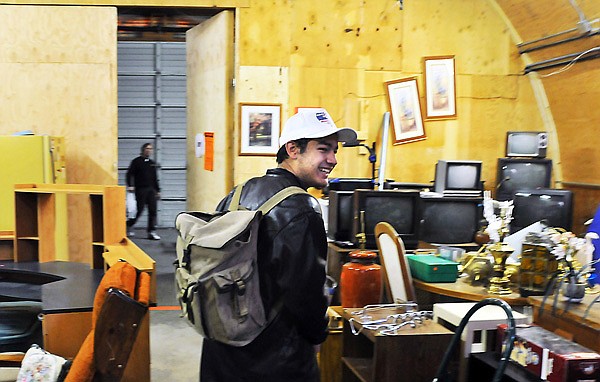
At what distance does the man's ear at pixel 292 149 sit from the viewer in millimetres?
2146

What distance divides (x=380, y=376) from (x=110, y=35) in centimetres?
467

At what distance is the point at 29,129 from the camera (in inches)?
241

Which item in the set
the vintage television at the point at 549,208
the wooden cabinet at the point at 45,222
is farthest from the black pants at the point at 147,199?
the vintage television at the point at 549,208

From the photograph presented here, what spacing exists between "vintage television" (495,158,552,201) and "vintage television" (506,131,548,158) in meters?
0.13

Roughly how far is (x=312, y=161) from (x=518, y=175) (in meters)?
4.83

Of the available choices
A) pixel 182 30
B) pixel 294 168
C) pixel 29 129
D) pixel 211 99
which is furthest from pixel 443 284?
pixel 182 30

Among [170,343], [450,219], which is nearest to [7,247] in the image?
[170,343]

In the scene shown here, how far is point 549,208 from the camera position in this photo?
5.64m

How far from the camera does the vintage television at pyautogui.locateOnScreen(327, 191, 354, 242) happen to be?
4.65 metres

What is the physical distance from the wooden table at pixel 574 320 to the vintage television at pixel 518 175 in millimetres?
4084

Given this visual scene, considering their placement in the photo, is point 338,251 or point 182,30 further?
point 182,30

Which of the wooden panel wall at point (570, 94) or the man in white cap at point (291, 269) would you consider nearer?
the man in white cap at point (291, 269)

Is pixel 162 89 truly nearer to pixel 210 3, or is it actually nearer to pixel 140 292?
pixel 210 3

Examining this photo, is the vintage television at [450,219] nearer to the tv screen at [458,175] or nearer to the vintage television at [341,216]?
the vintage television at [341,216]
